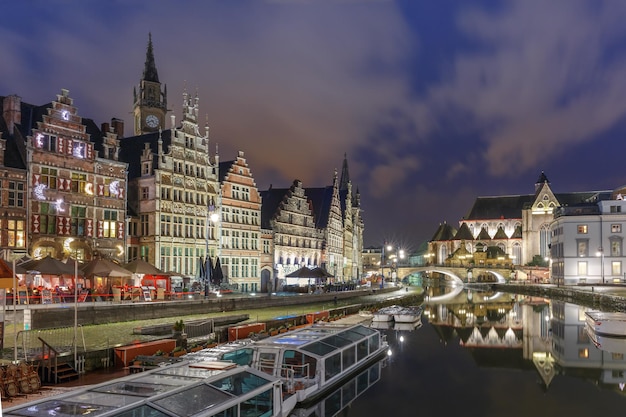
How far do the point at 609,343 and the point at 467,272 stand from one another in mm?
83039

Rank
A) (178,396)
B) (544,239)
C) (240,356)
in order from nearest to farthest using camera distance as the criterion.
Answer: (178,396) → (240,356) → (544,239)

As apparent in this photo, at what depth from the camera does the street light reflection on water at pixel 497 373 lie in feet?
65.8

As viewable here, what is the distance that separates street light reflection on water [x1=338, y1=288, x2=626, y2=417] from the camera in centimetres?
2005

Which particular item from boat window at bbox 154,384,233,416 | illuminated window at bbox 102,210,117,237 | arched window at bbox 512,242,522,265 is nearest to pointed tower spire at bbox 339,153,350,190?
arched window at bbox 512,242,522,265

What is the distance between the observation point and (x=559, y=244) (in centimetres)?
7881

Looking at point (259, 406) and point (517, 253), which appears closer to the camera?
point (259, 406)

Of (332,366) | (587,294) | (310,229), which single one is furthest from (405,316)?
(310,229)

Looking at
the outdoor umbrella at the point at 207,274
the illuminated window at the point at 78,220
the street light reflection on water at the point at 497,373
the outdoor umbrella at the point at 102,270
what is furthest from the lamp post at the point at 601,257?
the illuminated window at the point at 78,220

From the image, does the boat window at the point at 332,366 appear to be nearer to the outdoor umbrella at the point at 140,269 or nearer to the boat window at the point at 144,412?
the boat window at the point at 144,412

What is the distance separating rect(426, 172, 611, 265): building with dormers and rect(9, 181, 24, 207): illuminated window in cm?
10633

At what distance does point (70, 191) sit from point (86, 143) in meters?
3.56

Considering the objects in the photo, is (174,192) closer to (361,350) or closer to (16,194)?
(16,194)

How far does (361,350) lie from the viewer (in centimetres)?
2430

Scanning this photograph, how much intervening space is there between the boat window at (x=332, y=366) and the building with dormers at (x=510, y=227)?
11021cm
